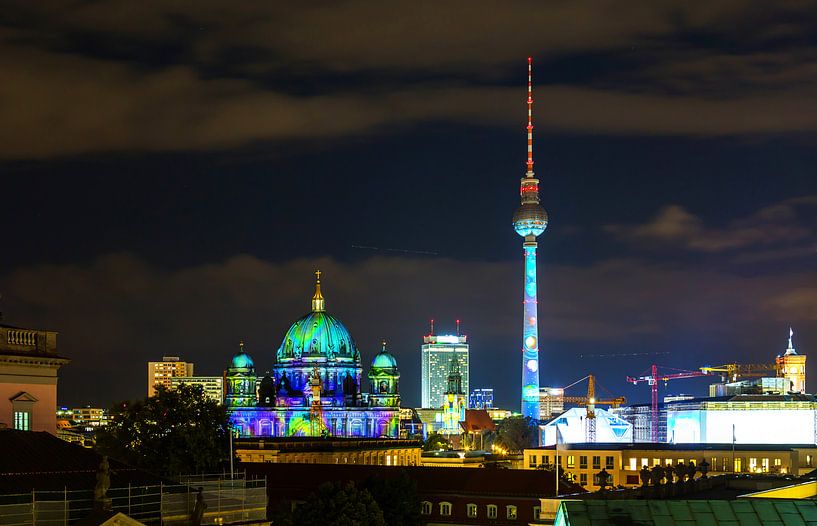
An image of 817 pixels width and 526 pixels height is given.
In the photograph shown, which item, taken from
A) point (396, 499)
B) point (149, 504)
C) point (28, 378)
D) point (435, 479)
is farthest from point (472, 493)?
point (149, 504)

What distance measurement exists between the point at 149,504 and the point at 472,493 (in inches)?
2980

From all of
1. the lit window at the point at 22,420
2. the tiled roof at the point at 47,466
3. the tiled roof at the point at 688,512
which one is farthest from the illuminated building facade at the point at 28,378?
the tiled roof at the point at 688,512

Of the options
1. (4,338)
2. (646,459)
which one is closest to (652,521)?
(4,338)

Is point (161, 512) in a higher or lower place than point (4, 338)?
lower

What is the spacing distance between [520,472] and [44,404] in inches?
2851

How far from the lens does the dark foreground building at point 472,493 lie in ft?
424

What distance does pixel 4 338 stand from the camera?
222 feet

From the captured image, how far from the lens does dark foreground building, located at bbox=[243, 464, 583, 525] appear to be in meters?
129

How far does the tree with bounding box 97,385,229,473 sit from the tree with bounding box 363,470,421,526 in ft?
38.1

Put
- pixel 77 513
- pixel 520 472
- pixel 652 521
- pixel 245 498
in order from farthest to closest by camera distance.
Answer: pixel 520 472
pixel 245 498
pixel 77 513
pixel 652 521

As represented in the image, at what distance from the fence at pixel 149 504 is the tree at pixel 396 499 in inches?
1814

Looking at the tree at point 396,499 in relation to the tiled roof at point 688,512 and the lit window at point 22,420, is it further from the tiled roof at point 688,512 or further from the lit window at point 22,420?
the tiled roof at point 688,512

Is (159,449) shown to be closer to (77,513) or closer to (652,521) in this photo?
(77,513)

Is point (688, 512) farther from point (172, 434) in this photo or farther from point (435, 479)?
point (435, 479)
